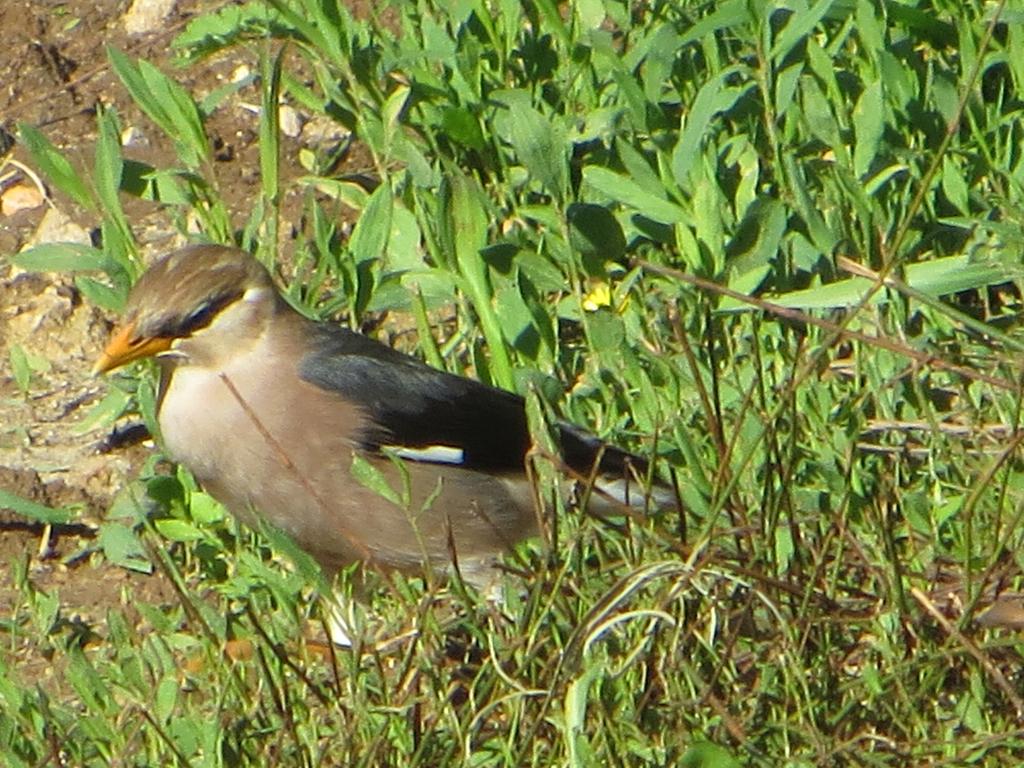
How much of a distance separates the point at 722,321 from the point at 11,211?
259 cm

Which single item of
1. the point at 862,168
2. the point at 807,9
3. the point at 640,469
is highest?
the point at 807,9

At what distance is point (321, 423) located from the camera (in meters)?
5.66

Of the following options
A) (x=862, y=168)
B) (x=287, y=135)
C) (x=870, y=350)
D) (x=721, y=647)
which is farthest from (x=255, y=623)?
(x=287, y=135)

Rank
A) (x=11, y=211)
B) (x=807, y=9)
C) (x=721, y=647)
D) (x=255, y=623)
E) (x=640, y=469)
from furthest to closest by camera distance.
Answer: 1. (x=11, y=211)
2. (x=807, y=9)
3. (x=640, y=469)
4. (x=721, y=647)
5. (x=255, y=623)

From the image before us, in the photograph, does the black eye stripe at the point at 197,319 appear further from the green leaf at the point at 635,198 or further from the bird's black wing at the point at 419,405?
the green leaf at the point at 635,198

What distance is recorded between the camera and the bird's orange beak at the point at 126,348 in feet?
17.7

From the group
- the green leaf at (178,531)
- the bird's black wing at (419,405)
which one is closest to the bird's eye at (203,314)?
the bird's black wing at (419,405)

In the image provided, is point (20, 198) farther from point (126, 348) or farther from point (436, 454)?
point (436, 454)

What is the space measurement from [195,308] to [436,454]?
2.57 ft

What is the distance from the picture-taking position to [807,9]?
601 cm

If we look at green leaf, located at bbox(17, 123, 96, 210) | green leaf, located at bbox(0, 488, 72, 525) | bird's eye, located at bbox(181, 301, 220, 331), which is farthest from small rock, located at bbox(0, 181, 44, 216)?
bird's eye, located at bbox(181, 301, 220, 331)

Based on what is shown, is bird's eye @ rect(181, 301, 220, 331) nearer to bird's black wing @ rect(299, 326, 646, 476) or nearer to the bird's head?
the bird's head

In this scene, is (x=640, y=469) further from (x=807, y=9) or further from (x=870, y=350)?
(x=807, y=9)

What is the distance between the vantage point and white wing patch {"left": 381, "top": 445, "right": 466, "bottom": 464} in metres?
5.76
